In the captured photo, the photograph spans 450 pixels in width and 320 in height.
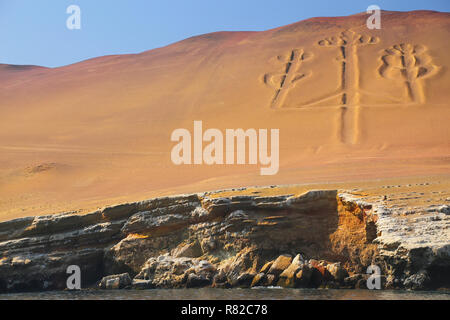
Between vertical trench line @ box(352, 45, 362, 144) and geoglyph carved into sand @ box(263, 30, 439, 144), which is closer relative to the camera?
vertical trench line @ box(352, 45, 362, 144)

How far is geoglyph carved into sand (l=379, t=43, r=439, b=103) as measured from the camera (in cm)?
3659

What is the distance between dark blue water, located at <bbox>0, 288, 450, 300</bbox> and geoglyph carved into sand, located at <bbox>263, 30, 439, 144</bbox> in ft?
61.6

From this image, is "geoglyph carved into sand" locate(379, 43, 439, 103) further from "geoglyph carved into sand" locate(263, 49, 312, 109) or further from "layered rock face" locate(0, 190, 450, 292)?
"layered rock face" locate(0, 190, 450, 292)

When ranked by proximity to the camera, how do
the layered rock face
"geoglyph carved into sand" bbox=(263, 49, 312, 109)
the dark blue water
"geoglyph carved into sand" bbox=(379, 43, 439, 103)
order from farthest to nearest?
"geoglyph carved into sand" bbox=(263, 49, 312, 109), "geoglyph carved into sand" bbox=(379, 43, 439, 103), the layered rock face, the dark blue water

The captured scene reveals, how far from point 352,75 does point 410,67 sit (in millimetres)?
3953

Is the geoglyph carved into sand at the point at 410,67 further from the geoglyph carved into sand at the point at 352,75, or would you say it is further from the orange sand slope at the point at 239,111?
the orange sand slope at the point at 239,111

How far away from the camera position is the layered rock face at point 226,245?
13344 millimetres

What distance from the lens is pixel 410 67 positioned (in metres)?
39.3

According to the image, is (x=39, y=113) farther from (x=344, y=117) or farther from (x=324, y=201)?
(x=324, y=201)
